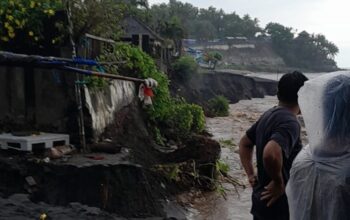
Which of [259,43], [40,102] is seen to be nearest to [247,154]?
[40,102]

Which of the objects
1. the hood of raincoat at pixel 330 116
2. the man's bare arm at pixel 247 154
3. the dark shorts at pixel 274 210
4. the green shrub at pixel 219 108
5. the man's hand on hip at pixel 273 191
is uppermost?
the hood of raincoat at pixel 330 116

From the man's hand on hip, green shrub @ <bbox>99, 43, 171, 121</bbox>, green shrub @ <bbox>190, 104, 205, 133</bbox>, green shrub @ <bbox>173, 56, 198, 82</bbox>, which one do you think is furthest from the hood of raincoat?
green shrub @ <bbox>173, 56, 198, 82</bbox>

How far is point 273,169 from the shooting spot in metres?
3.15

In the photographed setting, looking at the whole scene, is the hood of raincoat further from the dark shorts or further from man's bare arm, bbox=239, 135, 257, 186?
man's bare arm, bbox=239, 135, 257, 186

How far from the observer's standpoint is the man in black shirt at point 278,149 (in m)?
3.15

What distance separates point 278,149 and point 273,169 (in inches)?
5.3

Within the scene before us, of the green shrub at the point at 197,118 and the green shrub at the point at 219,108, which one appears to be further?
the green shrub at the point at 219,108

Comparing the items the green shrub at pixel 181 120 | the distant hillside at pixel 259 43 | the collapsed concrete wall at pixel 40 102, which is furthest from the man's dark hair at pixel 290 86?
the distant hillside at pixel 259 43

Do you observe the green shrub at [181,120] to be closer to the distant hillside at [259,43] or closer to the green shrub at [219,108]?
the green shrub at [219,108]

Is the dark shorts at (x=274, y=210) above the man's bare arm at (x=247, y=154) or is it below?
below

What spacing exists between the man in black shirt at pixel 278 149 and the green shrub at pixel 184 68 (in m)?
29.3

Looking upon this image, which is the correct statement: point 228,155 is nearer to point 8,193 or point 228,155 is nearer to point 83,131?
point 83,131

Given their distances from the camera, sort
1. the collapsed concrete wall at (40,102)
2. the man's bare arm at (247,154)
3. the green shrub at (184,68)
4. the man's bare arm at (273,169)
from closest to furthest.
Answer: the man's bare arm at (273,169) → the man's bare arm at (247,154) → the collapsed concrete wall at (40,102) → the green shrub at (184,68)

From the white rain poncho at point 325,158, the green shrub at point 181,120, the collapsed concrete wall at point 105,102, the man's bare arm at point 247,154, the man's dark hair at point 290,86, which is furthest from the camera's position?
the green shrub at point 181,120
